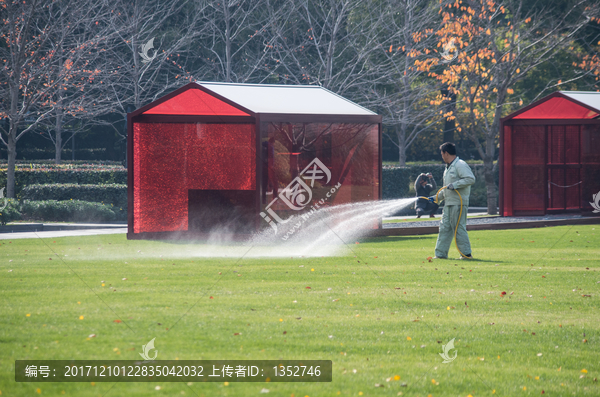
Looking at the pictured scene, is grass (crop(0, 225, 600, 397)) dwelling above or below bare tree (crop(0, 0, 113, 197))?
below

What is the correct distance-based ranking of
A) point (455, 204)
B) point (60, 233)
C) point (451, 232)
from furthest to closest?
point (60, 233)
point (451, 232)
point (455, 204)

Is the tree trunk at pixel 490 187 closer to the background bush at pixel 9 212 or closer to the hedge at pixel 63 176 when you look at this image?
the hedge at pixel 63 176

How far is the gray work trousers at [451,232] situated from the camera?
37.7ft

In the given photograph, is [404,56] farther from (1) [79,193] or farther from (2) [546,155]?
(1) [79,193]

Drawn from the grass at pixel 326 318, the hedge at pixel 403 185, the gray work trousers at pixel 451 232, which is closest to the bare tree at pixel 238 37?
the hedge at pixel 403 185

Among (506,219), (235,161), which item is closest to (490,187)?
(506,219)

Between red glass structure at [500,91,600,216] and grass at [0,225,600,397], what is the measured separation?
9164 millimetres

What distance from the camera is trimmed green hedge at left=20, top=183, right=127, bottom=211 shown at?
822 inches

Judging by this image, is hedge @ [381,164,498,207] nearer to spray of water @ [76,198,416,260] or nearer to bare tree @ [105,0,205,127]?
bare tree @ [105,0,205,127]

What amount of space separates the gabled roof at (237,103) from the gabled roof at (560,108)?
23.2 ft

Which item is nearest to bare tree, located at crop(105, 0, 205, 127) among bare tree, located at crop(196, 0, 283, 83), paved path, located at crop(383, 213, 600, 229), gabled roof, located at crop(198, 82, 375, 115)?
bare tree, located at crop(196, 0, 283, 83)

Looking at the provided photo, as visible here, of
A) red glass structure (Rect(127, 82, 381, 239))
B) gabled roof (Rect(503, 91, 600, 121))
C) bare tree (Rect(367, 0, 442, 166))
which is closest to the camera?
red glass structure (Rect(127, 82, 381, 239))

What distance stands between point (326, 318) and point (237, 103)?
8.45 metres

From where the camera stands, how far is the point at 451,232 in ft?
38.2
